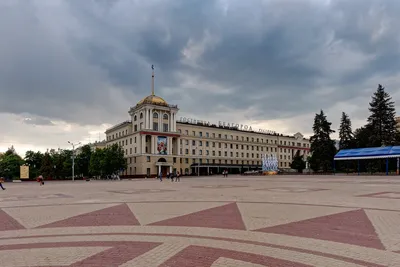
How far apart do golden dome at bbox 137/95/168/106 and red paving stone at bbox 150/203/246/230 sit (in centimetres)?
8008

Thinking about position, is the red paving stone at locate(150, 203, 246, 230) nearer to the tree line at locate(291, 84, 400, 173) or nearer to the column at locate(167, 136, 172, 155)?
the tree line at locate(291, 84, 400, 173)

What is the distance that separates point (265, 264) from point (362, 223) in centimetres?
563

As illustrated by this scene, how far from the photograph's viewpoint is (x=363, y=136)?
83.4 meters

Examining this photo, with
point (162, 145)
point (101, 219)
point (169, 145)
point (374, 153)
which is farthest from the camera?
point (169, 145)

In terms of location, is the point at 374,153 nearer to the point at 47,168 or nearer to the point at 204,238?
the point at 204,238

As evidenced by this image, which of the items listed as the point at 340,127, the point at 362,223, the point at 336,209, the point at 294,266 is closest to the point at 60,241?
the point at 294,266

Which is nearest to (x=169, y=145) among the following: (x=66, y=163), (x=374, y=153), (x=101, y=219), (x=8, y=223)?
(x=66, y=163)

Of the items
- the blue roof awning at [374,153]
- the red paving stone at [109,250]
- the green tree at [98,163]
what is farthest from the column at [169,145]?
the red paving stone at [109,250]

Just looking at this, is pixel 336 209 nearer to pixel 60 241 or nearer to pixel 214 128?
pixel 60 241

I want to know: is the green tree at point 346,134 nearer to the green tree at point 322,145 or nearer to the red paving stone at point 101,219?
the green tree at point 322,145

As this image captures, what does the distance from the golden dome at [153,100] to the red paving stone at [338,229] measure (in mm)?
82760

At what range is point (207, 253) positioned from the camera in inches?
273

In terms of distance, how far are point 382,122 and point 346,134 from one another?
13.3 m

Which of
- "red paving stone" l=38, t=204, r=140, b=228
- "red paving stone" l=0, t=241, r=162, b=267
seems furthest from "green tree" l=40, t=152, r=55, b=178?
"red paving stone" l=0, t=241, r=162, b=267
